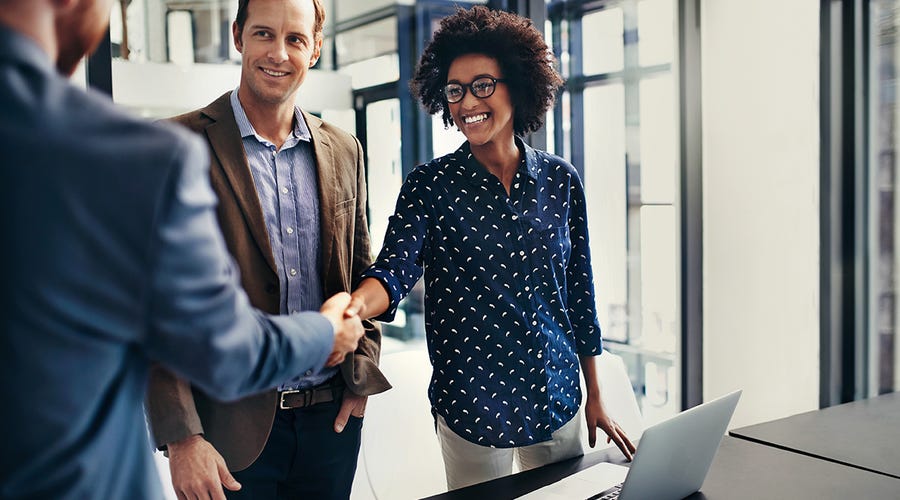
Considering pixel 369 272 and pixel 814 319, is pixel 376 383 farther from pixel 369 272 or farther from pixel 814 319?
pixel 814 319

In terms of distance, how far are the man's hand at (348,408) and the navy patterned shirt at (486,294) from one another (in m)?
0.20

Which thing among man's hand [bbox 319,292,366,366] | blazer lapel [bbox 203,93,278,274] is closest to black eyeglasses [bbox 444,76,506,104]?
blazer lapel [bbox 203,93,278,274]

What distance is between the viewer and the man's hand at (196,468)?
1.55 m

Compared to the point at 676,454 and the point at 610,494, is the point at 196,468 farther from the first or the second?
the point at 676,454

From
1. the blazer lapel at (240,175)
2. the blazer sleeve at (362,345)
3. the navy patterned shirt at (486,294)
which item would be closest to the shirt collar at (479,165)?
the navy patterned shirt at (486,294)

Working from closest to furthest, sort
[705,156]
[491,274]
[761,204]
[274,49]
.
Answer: [274,49] → [491,274] → [761,204] → [705,156]

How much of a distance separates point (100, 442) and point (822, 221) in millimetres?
3194

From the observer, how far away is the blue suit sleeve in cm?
79

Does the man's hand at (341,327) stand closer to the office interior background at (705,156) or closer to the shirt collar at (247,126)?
the shirt collar at (247,126)

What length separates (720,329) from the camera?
3.73m

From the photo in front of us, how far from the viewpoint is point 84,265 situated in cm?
76

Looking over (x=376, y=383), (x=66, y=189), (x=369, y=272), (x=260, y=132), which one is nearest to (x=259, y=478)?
(x=376, y=383)

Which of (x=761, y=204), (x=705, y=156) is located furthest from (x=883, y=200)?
(x=705, y=156)

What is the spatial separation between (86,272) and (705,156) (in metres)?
3.44
